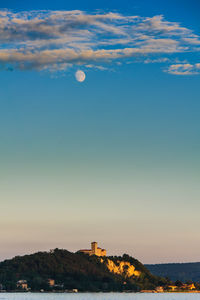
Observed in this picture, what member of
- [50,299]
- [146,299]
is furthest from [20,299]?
[146,299]

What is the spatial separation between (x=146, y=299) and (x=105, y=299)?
880 inches

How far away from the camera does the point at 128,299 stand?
179m

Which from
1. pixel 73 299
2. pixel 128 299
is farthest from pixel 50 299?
pixel 128 299

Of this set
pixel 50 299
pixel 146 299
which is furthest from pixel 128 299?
pixel 50 299

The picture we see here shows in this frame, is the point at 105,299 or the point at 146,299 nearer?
the point at 105,299

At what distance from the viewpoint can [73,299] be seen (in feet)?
556

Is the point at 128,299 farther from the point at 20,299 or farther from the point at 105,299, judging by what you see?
the point at 20,299

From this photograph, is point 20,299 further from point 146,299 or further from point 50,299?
point 146,299

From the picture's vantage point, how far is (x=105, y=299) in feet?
558

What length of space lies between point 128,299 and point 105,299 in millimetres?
11816

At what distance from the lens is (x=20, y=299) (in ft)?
536

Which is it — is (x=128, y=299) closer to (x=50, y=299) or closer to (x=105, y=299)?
(x=105, y=299)

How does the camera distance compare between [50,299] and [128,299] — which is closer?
[50,299]

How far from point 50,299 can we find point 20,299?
8.31m
